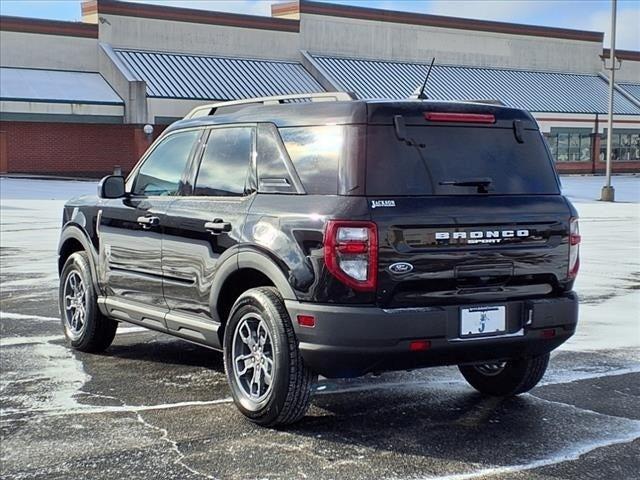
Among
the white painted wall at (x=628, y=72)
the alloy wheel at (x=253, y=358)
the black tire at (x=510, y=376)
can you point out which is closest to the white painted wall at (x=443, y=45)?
the white painted wall at (x=628, y=72)

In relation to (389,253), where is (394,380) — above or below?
below

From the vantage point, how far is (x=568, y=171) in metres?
57.4

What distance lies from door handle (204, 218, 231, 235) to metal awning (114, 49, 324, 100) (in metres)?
36.9

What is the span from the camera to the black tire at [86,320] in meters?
7.38

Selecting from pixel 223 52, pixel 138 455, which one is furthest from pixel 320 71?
pixel 138 455

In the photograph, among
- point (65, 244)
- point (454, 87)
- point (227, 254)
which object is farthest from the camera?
point (454, 87)

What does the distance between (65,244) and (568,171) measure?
52.7m

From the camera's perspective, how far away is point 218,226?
581cm

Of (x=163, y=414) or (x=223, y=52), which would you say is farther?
(x=223, y=52)

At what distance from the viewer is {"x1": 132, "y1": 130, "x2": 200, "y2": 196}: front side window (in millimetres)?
6586

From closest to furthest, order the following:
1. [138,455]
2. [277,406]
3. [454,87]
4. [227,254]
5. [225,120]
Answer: [138,455] → [277,406] → [227,254] → [225,120] → [454,87]

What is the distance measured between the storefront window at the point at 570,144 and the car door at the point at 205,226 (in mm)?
50606

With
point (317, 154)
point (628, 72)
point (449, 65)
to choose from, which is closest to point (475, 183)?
point (317, 154)

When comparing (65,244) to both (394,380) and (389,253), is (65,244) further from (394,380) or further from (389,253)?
(389,253)
